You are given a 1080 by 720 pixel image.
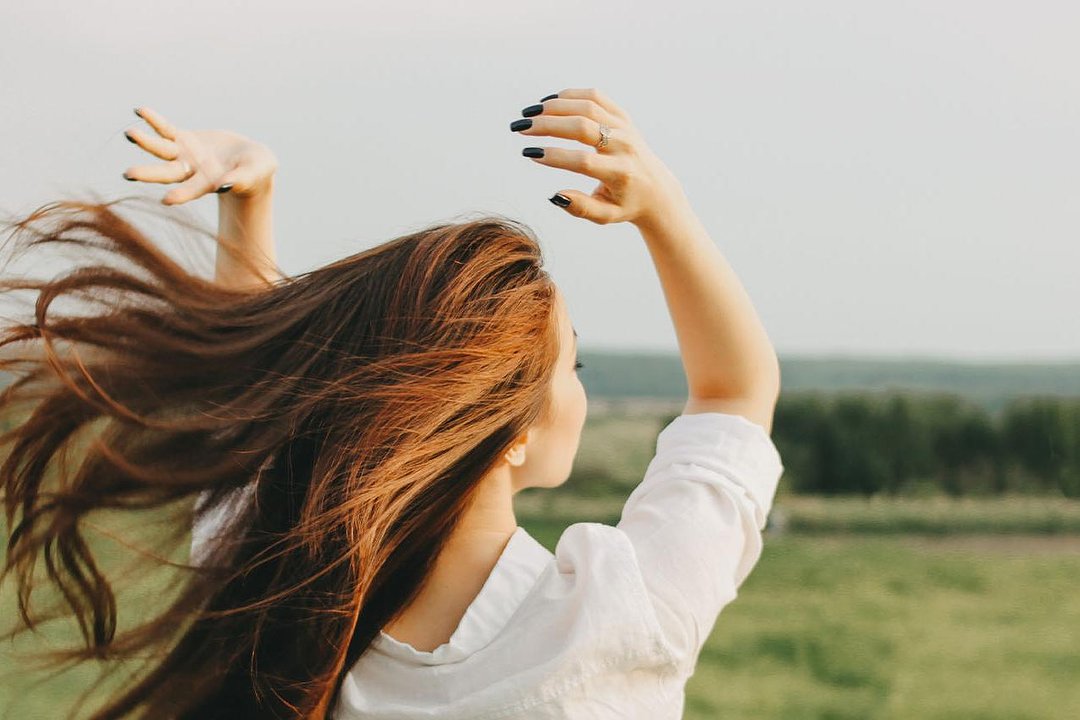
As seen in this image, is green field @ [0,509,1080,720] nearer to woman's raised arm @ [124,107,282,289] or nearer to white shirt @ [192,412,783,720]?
woman's raised arm @ [124,107,282,289]

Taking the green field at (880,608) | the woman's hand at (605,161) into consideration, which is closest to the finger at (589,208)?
the woman's hand at (605,161)

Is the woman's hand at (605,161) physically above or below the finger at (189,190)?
above

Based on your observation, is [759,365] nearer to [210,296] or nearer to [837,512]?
[210,296]

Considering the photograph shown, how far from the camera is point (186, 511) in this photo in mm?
1532

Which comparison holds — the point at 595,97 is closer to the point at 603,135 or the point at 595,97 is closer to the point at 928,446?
the point at 603,135

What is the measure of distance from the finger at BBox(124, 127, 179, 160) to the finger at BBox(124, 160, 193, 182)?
13mm

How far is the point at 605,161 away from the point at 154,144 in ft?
1.79

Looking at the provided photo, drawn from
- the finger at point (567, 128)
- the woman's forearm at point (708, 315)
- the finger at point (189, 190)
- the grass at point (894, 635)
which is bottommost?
the grass at point (894, 635)

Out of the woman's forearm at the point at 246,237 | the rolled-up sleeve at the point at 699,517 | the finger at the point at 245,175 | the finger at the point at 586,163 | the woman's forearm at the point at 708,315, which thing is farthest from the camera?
the woman's forearm at the point at 246,237

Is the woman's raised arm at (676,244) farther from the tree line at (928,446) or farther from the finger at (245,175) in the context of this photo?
the tree line at (928,446)

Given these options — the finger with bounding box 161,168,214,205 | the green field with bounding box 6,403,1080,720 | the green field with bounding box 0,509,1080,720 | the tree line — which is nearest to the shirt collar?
the finger with bounding box 161,168,214,205

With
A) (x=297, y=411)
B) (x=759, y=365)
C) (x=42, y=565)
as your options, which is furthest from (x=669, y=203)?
(x=42, y=565)

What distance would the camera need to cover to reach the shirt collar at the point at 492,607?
4.30 feet

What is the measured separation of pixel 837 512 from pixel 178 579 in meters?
8.29
